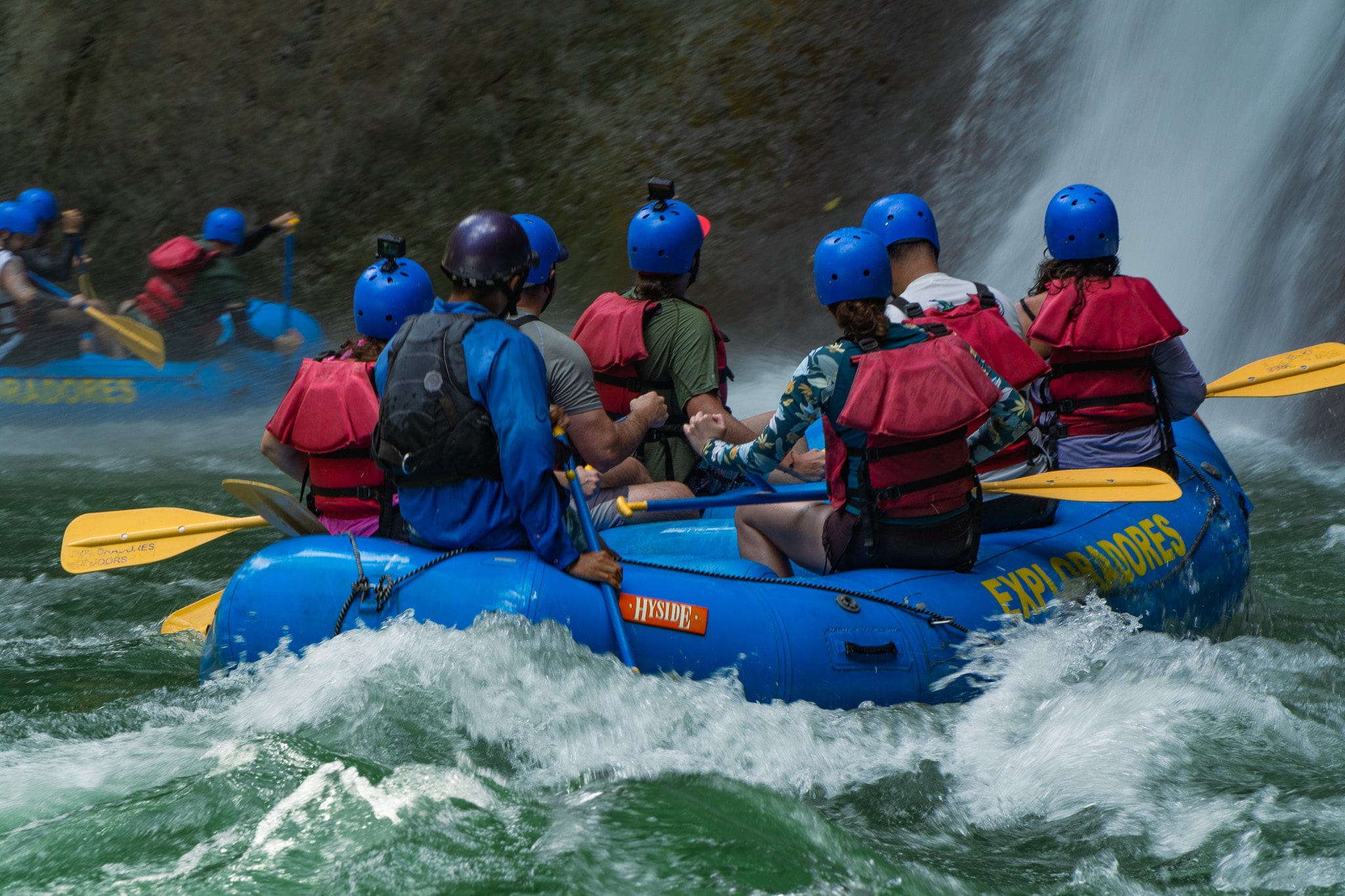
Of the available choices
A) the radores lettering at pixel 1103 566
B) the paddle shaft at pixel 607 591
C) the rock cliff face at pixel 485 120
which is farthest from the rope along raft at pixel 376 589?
the rock cliff face at pixel 485 120

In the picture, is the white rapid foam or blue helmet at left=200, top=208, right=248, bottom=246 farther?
blue helmet at left=200, top=208, right=248, bottom=246

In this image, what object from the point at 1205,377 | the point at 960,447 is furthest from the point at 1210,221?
the point at 960,447

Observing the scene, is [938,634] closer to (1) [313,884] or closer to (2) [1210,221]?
(1) [313,884]

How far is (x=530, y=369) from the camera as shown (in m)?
3.64

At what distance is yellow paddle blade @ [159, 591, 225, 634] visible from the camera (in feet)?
17.2

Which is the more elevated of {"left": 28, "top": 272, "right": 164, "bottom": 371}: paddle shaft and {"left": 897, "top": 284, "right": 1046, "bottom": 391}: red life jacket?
{"left": 897, "top": 284, "right": 1046, "bottom": 391}: red life jacket

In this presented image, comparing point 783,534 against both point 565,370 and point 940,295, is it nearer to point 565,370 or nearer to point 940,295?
point 565,370

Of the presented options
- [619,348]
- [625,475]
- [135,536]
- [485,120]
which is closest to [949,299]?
[619,348]

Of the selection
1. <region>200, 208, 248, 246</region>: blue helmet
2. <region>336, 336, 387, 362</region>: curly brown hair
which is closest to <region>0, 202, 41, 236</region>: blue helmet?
<region>200, 208, 248, 246</region>: blue helmet

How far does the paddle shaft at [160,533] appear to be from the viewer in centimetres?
456

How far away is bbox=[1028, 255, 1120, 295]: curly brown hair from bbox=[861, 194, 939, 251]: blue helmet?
512 millimetres

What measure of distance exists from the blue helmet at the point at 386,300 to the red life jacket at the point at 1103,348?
2460 mm

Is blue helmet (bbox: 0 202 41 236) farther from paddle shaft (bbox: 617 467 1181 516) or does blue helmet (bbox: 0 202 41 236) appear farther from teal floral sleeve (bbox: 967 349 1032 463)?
teal floral sleeve (bbox: 967 349 1032 463)

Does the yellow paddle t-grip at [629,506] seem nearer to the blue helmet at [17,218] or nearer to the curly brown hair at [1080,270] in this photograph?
the curly brown hair at [1080,270]
